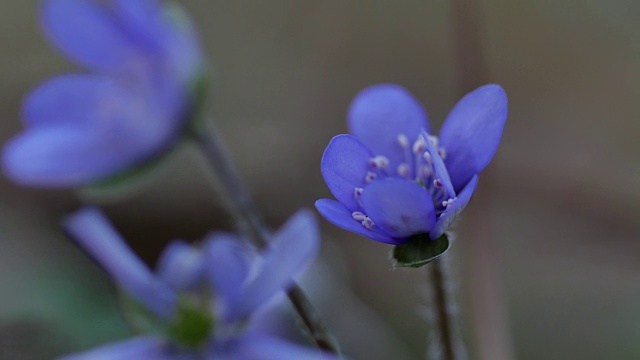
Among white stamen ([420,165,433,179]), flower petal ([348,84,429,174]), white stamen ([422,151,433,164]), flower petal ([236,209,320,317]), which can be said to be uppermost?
flower petal ([348,84,429,174])

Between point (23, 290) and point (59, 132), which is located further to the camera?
point (23, 290)

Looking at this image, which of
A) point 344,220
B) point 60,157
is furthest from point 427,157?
point 60,157

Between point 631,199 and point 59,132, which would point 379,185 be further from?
point 631,199

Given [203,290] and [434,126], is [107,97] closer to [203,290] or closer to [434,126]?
[203,290]

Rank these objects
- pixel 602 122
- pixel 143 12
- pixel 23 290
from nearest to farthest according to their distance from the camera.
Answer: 1. pixel 143 12
2. pixel 23 290
3. pixel 602 122

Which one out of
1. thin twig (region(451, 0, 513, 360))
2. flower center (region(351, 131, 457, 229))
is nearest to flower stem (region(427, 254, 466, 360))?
flower center (region(351, 131, 457, 229))

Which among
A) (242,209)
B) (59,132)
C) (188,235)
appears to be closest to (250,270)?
(242,209)

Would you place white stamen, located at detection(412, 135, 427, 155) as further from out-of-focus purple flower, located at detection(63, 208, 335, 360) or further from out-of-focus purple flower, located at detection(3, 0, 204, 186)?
out-of-focus purple flower, located at detection(3, 0, 204, 186)
